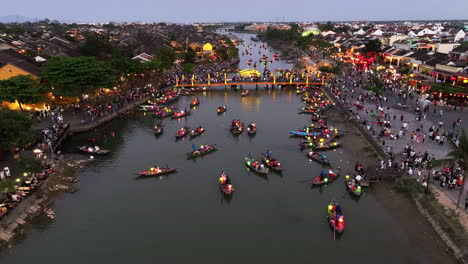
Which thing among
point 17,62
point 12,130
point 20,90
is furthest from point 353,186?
point 17,62

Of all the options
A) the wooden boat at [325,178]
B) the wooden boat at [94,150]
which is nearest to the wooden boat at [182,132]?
the wooden boat at [94,150]

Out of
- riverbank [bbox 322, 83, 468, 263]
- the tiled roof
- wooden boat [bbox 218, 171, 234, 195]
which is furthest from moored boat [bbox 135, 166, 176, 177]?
the tiled roof

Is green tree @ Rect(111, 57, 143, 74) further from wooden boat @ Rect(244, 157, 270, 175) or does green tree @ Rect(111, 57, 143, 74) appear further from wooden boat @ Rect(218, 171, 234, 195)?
wooden boat @ Rect(218, 171, 234, 195)

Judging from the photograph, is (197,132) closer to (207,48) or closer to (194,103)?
(194,103)

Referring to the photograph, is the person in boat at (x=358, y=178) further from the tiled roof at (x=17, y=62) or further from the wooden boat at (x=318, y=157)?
the tiled roof at (x=17, y=62)

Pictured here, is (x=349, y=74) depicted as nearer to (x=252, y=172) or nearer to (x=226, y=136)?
(x=226, y=136)

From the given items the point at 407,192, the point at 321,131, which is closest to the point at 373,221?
the point at 407,192
